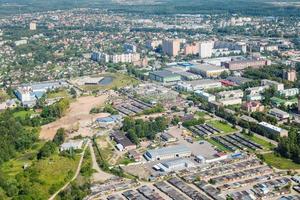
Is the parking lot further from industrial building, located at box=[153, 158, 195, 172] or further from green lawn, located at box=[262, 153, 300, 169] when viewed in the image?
industrial building, located at box=[153, 158, 195, 172]

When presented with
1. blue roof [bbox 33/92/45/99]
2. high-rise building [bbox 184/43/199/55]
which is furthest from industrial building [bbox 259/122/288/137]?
high-rise building [bbox 184/43/199/55]

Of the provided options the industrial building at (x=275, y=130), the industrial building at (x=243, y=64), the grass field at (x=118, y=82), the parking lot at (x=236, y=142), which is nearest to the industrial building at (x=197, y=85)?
the grass field at (x=118, y=82)

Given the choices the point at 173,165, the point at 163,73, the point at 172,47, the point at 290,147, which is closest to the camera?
the point at 173,165

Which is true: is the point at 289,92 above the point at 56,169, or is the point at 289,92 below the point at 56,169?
above

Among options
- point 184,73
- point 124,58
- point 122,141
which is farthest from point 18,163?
point 124,58

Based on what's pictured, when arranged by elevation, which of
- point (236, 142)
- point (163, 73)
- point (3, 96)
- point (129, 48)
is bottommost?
point (3, 96)

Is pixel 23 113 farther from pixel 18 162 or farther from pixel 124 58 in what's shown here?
pixel 124 58

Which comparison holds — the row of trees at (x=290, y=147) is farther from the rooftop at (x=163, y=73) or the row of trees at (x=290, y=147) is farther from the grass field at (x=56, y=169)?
the rooftop at (x=163, y=73)

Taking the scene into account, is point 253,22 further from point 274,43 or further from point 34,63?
point 34,63

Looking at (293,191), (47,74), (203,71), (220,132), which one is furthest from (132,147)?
(47,74)
